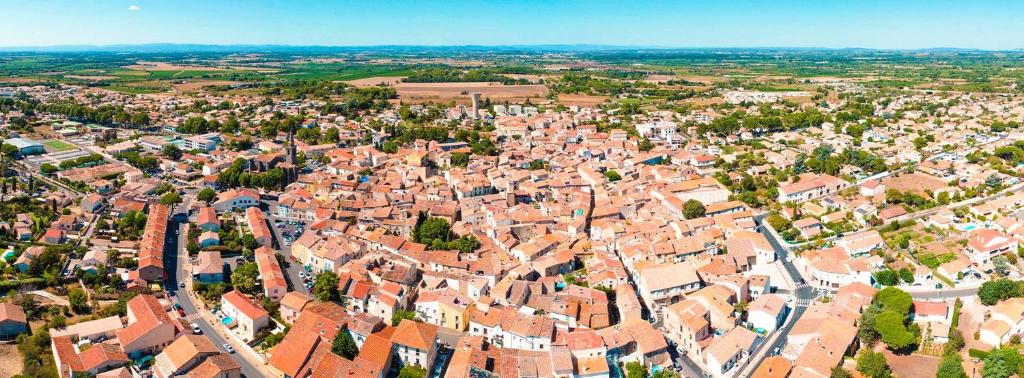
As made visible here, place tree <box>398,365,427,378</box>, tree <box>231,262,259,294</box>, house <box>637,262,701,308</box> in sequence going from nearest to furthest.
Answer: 1. tree <box>398,365,427,378</box>
2. house <box>637,262,701,308</box>
3. tree <box>231,262,259,294</box>

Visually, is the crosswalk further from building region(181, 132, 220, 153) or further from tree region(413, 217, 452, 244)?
building region(181, 132, 220, 153)

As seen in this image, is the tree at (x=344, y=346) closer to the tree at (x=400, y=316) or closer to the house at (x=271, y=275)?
the tree at (x=400, y=316)

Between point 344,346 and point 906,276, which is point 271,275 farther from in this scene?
point 906,276

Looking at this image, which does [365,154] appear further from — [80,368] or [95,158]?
[80,368]

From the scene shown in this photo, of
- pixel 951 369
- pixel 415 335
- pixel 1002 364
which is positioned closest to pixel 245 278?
pixel 415 335

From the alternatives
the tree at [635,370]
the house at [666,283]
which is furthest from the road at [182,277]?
the house at [666,283]

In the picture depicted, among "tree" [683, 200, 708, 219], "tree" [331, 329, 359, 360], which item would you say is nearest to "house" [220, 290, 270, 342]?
"tree" [331, 329, 359, 360]
